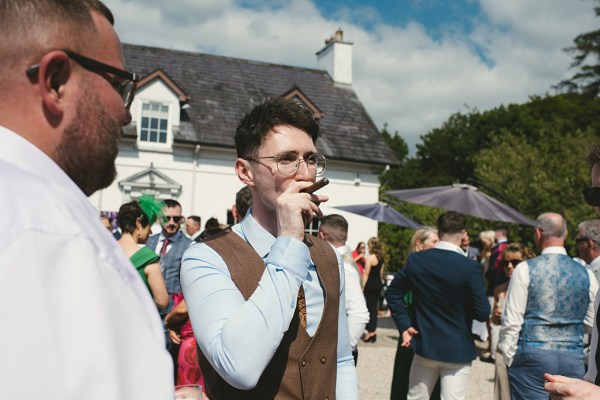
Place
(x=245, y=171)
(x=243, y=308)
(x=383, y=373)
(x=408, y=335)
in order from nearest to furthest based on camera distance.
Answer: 1. (x=243, y=308)
2. (x=245, y=171)
3. (x=408, y=335)
4. (x=383, y=373)

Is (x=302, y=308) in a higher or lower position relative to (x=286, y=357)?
higher

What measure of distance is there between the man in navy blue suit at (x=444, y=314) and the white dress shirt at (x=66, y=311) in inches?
191

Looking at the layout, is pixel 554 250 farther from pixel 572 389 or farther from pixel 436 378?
pixel 572 389

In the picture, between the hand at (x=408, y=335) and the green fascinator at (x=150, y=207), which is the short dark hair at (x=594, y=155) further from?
the green fascinator at (x=150, y=207)

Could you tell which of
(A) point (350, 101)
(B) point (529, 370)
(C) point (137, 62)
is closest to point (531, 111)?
(A) point (350, 101)

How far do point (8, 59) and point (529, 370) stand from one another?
4979mm

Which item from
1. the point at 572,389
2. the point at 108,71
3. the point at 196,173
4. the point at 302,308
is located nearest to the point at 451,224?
the point at 572,389

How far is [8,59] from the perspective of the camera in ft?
3.44

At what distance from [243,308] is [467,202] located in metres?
9.90

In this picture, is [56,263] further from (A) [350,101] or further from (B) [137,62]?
(A) [350,101]

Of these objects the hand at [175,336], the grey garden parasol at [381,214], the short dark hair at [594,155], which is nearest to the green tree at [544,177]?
the grey garden parasol at [381,214]

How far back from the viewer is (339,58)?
25.7m

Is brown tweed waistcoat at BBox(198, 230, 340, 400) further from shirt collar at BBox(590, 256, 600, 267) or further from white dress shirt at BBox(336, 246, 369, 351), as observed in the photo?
shirt collar at BBox(590, 256, 600, 267)

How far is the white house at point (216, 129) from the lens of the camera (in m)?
19.8
